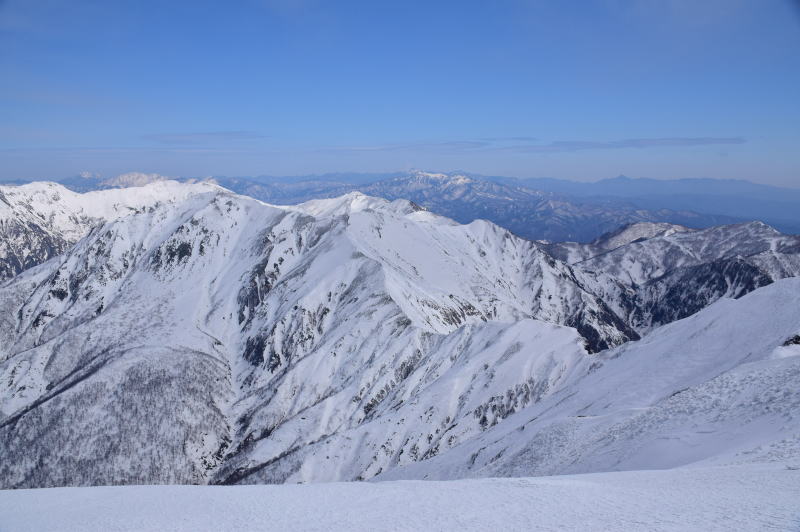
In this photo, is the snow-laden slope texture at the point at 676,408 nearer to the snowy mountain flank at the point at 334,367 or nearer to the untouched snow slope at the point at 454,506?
the snowy mountain flank at the point at 334,367

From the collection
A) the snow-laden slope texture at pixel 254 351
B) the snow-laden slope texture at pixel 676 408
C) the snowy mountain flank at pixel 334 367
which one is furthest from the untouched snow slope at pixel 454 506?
the snow-laden slope texture at pixel 254 351

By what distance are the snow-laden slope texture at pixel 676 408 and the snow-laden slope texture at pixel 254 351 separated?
1747cm

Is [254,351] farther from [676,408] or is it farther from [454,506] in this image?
[454,506]

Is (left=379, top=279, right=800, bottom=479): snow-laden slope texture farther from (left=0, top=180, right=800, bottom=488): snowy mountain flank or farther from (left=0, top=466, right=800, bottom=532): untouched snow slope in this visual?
(left=0, top=466, right=800, bottom=532): untouched snow slope

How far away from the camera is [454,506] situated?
18.3 metres

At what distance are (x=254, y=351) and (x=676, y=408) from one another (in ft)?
366

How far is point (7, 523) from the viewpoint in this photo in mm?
20641

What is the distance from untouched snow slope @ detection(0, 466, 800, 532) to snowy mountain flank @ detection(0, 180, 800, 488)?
312 inches

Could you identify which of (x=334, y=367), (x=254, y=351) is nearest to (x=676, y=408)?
(x=334, y=367)

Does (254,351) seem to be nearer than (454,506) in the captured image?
No

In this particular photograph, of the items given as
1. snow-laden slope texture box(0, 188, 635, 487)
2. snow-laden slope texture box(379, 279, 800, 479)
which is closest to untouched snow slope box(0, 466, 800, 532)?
snow-laden slope texture box(379, 279, 800, 479)

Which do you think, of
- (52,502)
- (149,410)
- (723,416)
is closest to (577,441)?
(723,416)

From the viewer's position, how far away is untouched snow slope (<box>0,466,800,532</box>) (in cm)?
1552

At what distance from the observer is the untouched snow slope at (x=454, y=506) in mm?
15523
